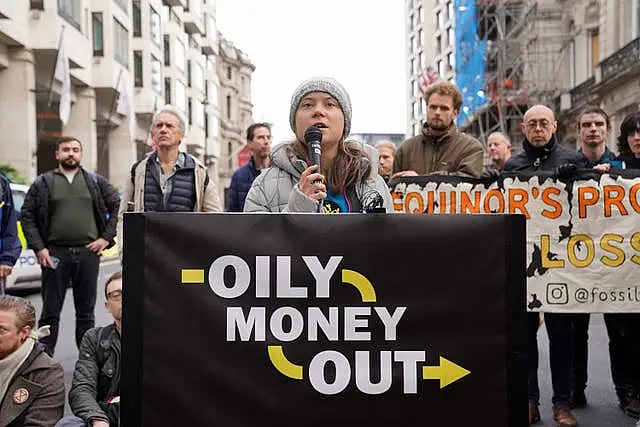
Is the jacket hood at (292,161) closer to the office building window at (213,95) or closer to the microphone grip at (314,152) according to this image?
the microphone grip at (314,152)

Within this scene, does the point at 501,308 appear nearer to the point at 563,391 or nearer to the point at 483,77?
the point at 563,391

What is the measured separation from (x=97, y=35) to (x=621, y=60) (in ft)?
66.3

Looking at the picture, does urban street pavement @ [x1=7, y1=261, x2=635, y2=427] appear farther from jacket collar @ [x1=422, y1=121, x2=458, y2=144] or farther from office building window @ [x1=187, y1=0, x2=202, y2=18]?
office building window @ [x1=187, y1=0, x2=202, y2=18]

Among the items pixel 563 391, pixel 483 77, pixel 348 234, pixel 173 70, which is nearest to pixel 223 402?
pixel 348 234

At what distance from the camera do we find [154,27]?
39.2 meters

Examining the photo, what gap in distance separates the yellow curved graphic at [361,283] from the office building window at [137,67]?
35732mm

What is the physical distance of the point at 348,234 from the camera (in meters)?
2.05

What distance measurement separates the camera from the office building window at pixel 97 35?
94.7 ft

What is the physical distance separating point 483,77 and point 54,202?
34.8m

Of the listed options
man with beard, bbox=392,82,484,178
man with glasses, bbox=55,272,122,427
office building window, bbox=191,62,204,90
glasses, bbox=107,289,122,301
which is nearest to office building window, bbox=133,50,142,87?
office building window, bbox=191,62,204,90

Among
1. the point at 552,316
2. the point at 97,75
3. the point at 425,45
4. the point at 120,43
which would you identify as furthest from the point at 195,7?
the point at 552,316

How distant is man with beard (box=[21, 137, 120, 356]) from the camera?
19.2 ft

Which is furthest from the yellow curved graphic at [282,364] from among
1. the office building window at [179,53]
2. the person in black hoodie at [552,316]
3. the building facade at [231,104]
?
the building facade at [231,104]

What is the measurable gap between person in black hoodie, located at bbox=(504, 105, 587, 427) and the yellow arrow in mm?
2519
